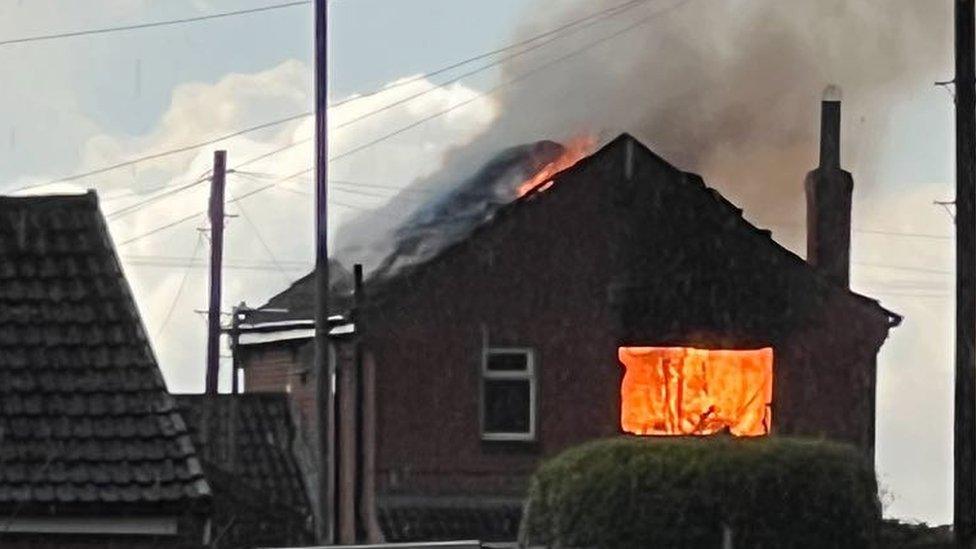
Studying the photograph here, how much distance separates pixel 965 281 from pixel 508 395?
11.7 metres

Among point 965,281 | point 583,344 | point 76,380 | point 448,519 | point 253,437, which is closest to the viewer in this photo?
point 76,380

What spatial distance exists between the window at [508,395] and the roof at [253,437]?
345 cm

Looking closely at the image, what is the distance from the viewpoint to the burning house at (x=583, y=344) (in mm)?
37094

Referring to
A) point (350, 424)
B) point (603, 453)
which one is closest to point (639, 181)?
point (350, 424)

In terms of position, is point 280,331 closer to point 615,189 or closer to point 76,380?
point 615,189

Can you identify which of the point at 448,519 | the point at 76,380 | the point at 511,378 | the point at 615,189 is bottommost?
the point at 448,519

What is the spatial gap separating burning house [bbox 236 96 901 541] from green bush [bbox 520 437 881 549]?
31.7 feet

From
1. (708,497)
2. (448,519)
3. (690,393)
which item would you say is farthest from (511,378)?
(708,497)

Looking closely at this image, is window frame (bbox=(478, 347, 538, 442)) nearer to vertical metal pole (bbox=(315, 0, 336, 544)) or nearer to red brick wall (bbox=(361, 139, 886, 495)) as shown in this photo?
red brick wall (bbox=(361, 139, 886, 495))

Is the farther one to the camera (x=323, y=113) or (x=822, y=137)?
(x=822, y=137)

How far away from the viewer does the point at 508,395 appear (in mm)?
37531

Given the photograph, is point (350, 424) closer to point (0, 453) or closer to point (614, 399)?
point (614, 399)

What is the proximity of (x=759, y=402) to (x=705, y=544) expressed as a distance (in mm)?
12613

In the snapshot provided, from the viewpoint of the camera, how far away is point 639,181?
126 feet
